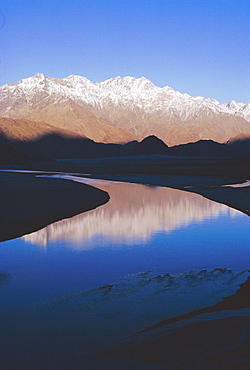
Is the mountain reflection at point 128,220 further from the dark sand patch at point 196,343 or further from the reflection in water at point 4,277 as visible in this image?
the dark sand patch at point 196,343

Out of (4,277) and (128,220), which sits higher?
(128,220)

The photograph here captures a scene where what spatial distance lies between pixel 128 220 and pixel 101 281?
11889 millimetres

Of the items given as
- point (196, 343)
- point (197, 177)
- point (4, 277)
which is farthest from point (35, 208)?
point (197, 177)

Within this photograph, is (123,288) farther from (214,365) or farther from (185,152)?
(185,152)

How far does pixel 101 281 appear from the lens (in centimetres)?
1166

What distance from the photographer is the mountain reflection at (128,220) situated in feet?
59.2

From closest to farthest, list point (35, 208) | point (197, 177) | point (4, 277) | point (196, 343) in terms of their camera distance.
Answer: point (196, 343), point (4, 277), point (35, 208), point (197, 177)

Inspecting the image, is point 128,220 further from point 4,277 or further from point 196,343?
point 196,343

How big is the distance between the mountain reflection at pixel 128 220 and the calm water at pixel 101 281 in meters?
0.09

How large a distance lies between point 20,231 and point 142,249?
21.0 feet

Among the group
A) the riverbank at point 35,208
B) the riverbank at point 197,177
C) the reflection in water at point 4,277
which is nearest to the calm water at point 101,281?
the reflection in water at point 4,277

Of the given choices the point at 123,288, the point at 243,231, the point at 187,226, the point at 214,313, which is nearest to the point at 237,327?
the point at 214,313

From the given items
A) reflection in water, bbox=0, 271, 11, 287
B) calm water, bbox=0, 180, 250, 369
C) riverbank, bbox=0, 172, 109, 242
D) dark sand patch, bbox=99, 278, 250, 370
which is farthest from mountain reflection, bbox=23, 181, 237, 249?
dark sand patch, bbox=99, 278, 250, 370

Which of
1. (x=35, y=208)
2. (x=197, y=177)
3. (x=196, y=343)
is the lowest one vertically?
(x=196, y=343)
